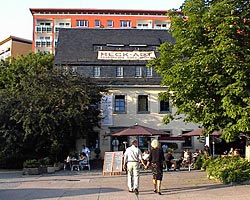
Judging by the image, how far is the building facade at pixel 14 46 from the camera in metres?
91.1

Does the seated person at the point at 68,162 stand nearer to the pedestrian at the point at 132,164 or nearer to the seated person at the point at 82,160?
the seated person at the point at 82,160

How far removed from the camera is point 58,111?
97.3 ft

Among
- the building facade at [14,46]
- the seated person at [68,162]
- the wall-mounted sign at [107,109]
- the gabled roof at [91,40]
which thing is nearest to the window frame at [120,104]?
the wall-mounted sign at [107,109]

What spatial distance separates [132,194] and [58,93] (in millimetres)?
16670

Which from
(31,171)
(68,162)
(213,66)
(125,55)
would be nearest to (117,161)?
(31,171)

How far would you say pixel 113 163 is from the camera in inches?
963

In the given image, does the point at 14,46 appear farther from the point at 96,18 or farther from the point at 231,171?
the point at 231,171

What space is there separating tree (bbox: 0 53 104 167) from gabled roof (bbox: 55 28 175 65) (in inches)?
403

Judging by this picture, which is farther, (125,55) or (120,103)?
(125,55)

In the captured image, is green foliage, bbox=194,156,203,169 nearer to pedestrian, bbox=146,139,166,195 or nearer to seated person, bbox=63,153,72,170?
seated person, bbox=63,153,72,170

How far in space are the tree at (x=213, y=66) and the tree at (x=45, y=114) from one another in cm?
1131

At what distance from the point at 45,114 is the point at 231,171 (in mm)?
15052

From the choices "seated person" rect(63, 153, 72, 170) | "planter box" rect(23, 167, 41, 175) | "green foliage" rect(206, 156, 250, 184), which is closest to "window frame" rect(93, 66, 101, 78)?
"seated person" rect(63, 153, 72, 170)

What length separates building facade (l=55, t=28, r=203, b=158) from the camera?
1544 inches
